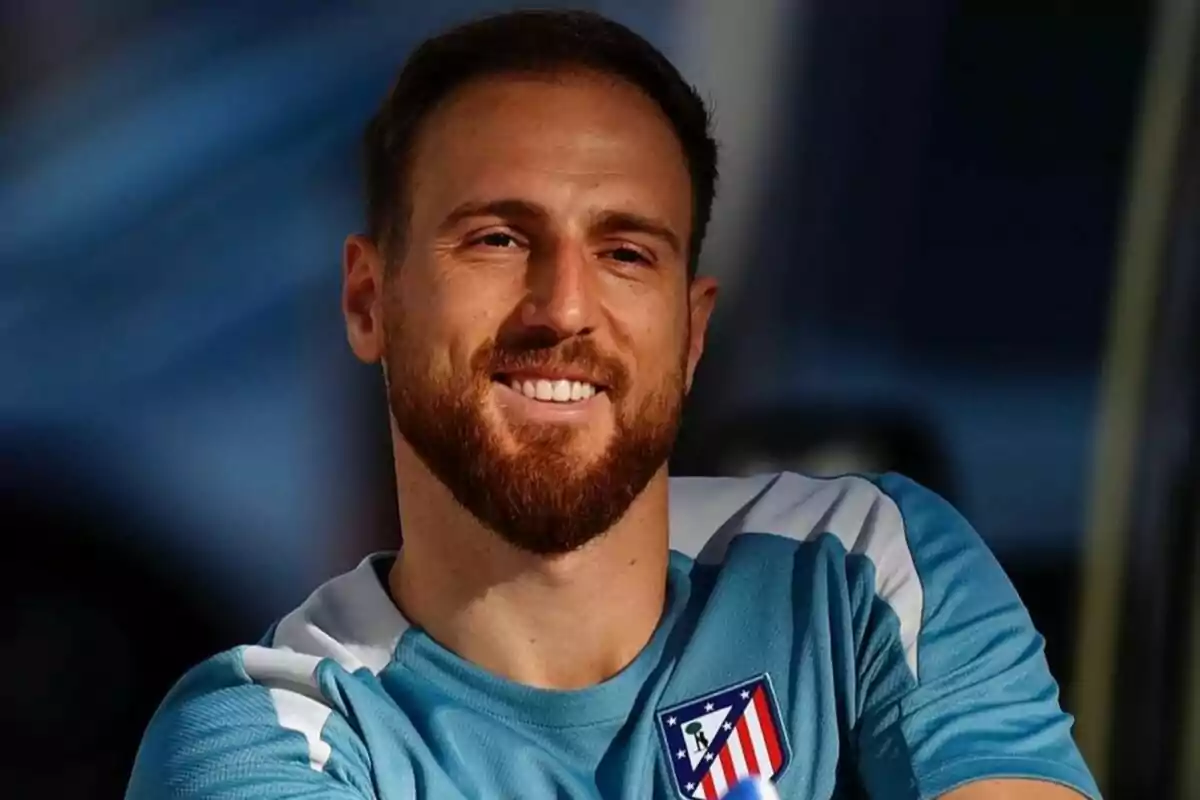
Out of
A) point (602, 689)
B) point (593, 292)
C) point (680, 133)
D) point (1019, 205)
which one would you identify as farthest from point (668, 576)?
point (1019, 205)

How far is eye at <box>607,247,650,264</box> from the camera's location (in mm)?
1060

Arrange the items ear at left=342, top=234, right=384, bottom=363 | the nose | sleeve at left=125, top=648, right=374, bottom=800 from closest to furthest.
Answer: sleeve at left=125, top=648, right=374, bottom=800
the nose
ear at left=342, top=234, right=384, bottom=363

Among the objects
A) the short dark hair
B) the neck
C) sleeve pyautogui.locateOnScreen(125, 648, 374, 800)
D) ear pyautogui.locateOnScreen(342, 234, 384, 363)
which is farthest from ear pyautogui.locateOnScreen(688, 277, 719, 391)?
sleeve pyautogui.locateOnScreen(125, 648, 374, 800)

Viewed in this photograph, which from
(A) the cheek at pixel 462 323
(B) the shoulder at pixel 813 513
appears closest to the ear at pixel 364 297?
(A) the cheek at pixel 462 323

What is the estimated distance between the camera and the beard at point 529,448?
40.0 inches

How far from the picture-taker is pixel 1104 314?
127 centimetres

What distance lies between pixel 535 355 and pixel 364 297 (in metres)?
0.22

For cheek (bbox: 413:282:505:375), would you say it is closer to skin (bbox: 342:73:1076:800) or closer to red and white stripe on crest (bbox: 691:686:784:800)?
skin (bbox: 342:73:1076:800)

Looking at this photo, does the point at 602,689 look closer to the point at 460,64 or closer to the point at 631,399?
the point at 631,399

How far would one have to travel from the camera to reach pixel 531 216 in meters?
1.03

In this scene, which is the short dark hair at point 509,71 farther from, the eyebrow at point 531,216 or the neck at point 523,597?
the neck at point 523,597

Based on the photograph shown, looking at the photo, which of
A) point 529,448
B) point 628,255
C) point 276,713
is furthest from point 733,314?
point 276,713

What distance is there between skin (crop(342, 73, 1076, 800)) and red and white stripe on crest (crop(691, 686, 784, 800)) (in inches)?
4.8

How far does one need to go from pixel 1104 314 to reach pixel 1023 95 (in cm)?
24
